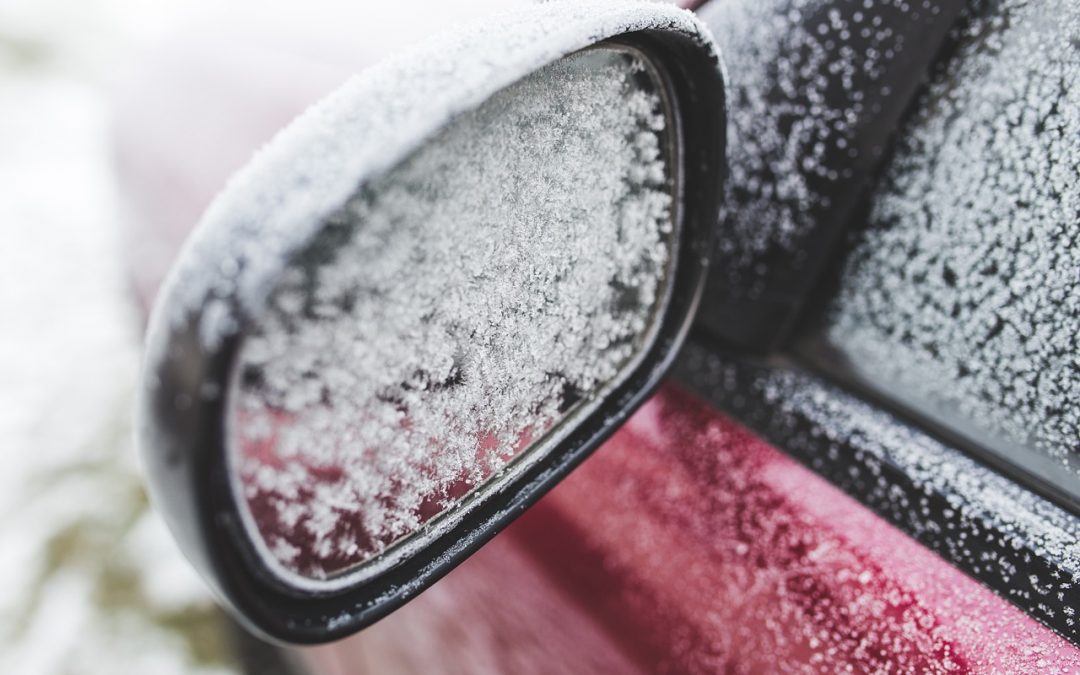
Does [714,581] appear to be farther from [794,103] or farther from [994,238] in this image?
[794,103]

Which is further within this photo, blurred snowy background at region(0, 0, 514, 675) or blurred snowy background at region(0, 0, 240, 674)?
blurred snowy background at region(0, 0, 240, 674)

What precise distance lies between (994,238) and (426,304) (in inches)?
30.8

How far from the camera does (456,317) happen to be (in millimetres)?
825

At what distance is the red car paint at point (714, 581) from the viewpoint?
0.94m

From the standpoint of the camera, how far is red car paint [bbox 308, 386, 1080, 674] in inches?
37.1

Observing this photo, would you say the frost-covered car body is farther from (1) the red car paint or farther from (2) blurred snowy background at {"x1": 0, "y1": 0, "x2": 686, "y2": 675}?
(2) blurred snowy background at {"x1": 0, "y1": 0, "x2": 686, "y2": 675}

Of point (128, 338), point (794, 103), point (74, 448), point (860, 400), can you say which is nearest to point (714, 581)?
point (860, 400)

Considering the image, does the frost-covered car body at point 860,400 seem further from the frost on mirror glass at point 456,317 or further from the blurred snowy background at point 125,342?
the blurred snowy background at point 125,342

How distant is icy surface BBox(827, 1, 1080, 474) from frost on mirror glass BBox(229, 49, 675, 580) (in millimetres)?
358

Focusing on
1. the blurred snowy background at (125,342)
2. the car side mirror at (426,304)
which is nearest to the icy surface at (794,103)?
the car side mirror at (426,304)

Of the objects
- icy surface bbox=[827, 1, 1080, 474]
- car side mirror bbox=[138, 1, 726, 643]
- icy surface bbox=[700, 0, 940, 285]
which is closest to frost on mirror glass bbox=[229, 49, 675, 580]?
car side mirror bbox=[138, 1, 726, 643]

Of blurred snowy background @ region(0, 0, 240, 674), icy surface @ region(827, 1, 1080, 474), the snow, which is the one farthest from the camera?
blurred snowy background @ region(0, 0, 240, 674)

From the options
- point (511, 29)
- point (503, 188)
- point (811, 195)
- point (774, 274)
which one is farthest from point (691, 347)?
point (511, 29)

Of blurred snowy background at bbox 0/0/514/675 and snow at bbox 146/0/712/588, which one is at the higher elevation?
snow at bbox 146/0/712/588
